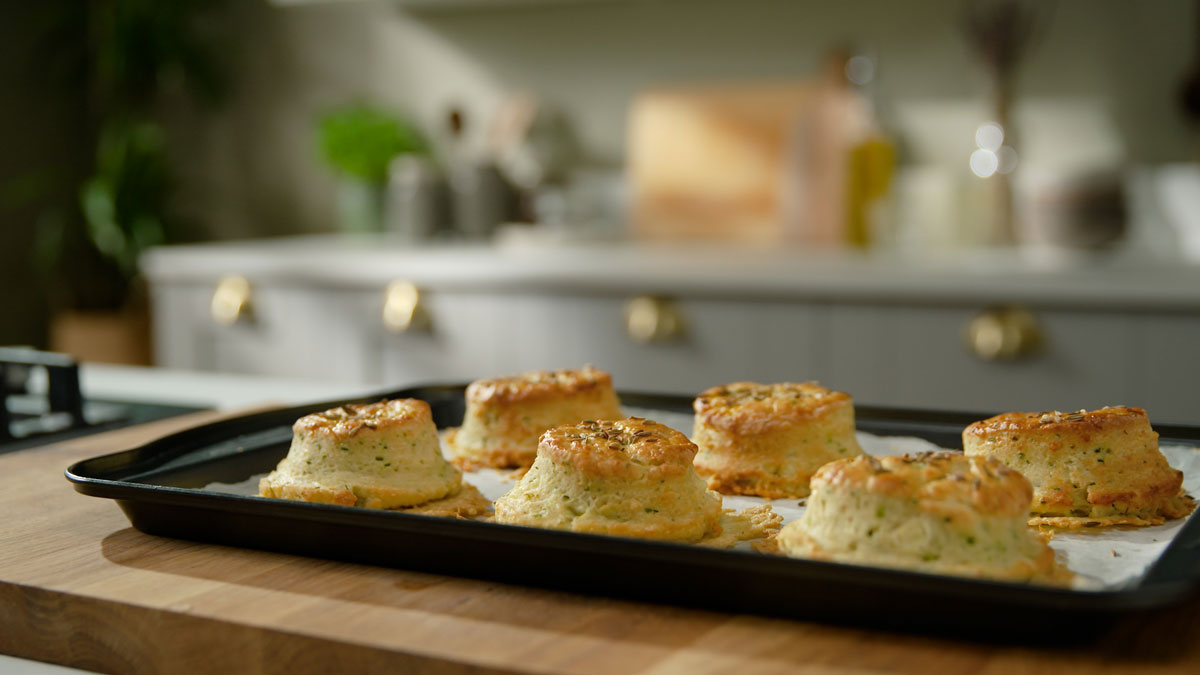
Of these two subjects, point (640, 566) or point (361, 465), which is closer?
point (640, 566)

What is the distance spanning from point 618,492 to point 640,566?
0.18m

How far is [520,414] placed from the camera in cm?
152

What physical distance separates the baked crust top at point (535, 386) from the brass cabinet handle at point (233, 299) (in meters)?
2.36

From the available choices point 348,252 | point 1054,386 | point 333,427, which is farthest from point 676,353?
point 333,427

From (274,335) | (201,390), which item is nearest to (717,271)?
(201,390)

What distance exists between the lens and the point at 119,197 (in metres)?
4.51

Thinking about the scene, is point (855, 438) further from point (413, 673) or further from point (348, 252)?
point (348, 252)

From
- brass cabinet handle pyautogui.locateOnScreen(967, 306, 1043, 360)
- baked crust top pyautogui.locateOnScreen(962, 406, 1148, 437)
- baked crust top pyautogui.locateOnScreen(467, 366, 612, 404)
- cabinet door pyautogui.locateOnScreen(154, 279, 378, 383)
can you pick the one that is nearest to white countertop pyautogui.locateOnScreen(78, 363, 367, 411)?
baked crust top pyautogui.locateOnScreen(467, 366, 612, 404)

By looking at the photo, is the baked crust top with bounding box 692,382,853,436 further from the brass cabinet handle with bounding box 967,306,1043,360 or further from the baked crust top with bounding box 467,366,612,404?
the brass cabinet handle with bounding box 967,306,1043,360

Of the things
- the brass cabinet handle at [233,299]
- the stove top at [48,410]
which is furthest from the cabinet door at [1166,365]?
the brass cabinet handle at [233,299]

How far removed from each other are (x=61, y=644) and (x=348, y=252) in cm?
283

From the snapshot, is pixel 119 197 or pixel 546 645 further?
pixel 119 197

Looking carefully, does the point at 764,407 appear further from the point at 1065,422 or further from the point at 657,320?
the point at 657,320

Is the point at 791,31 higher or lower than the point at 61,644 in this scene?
higher
